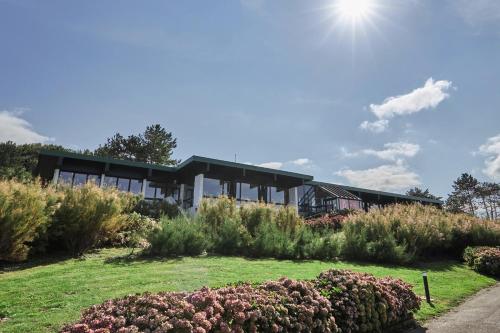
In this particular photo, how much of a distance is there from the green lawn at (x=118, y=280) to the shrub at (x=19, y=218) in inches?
20.0

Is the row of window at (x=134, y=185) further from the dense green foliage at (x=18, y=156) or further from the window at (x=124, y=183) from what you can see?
the dense green foliage at (x=18, y=156)

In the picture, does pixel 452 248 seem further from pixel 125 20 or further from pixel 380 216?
pixel 125 20

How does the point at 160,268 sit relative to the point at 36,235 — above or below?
below

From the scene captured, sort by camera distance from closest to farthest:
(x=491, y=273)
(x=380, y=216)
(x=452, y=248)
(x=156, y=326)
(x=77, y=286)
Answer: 1. (x=156, y=326)
2. (x=77, y=286)
3. (x=491, y=273)
4. (x=380, y=216)
5. (x=452, y=248)

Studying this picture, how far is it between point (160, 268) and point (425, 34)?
10279 millimetres

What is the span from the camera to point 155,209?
16906 millimetres

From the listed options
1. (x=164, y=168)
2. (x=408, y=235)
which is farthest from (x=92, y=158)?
(x=408, y=235)

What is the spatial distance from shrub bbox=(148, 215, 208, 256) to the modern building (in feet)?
31.0

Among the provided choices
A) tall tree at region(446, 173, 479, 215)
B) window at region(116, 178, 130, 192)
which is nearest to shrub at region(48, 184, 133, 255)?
window at region(116, 178, 130, 192)

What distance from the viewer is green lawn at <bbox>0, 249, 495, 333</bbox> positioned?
15.3ft

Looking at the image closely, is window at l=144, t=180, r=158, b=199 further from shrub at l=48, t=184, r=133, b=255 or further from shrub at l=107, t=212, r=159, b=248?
shrub at l=48, t=184, r=133, b=255

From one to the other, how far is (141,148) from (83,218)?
33.4 meters

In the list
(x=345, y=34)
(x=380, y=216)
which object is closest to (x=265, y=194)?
(x=380, y=216)

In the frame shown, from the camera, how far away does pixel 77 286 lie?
5.86 metres
